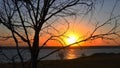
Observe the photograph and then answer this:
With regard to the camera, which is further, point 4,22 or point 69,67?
point 69,67

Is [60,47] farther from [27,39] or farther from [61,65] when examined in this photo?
[61,65]

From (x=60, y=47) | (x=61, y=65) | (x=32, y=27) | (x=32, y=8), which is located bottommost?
(x=61, y=65)

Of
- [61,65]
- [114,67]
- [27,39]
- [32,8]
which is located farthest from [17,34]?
[61,65]

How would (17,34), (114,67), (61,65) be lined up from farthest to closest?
1. (61,65)
2. (114,67)
3. (17,34)

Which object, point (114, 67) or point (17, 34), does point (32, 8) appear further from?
point (114, 67)

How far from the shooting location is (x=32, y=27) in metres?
6.21

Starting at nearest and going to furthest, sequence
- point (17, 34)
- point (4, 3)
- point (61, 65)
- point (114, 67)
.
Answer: point (17, 34) < point (4, 3) < point (114, 67) < point (61, 65)

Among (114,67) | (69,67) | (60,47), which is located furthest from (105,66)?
(60,47)

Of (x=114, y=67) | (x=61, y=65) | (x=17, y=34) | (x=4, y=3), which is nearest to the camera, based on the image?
(x=17, y=34)

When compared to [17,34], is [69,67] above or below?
below

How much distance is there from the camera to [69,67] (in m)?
24.8

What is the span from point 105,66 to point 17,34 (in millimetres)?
18486

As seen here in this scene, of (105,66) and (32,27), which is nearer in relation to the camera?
(32,27)

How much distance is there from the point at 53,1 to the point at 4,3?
113 cm
